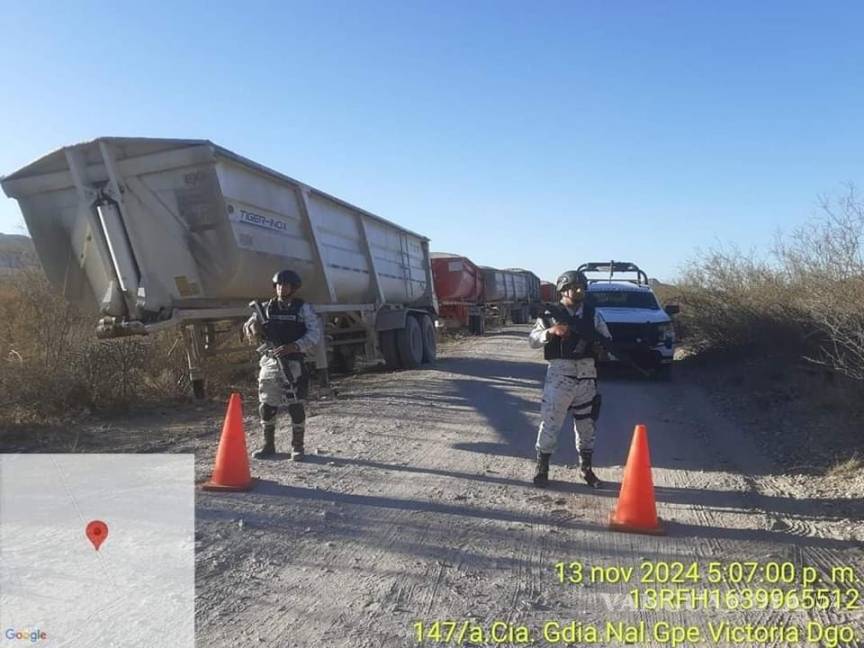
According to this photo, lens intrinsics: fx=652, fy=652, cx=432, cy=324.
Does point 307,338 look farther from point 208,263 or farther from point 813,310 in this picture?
point 813,310

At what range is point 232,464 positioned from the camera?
5.08 metres

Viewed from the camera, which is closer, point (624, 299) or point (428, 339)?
point (624, 299)

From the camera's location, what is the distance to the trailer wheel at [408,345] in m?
13.9

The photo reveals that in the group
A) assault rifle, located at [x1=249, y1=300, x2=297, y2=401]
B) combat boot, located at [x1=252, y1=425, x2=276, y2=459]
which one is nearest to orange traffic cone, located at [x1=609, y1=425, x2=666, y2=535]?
assault rifle, located at [x1=249, y1=300, x2=297, y2=401]

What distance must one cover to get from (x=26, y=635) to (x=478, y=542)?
2.44 meters

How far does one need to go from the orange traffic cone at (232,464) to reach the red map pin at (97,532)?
34.7 inches

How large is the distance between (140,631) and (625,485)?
3074mm

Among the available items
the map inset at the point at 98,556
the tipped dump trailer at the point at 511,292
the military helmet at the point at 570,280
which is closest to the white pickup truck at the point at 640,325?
the military helmet at the point at 570,280

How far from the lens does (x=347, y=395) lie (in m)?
10.2

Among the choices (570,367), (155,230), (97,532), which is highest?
(155,230)

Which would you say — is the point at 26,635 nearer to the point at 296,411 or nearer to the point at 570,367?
the point at 296,411

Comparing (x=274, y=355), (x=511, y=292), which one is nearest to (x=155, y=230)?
(x=274, y=355)

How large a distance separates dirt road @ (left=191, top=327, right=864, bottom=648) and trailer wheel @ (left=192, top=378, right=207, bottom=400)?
228 cm

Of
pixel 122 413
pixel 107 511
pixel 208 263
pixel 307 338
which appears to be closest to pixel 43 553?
pixel 107 511
